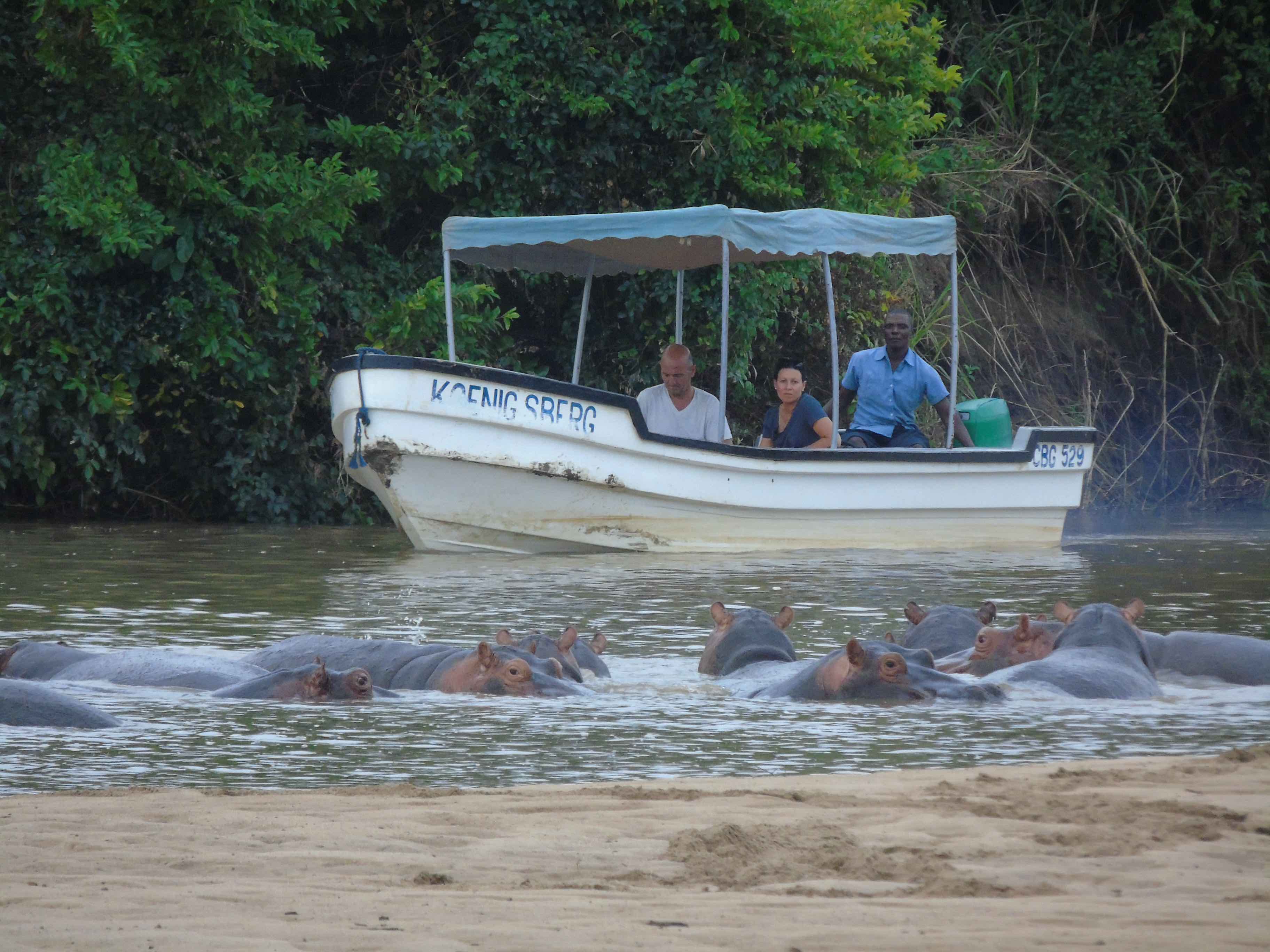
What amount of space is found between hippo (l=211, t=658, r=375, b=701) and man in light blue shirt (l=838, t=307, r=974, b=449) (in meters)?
6.36

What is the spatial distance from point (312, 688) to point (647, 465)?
5.38 meters

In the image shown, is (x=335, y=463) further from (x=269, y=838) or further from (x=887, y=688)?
(x=269, y=838)

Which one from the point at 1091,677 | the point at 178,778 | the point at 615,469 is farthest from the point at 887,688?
the point at 615,469

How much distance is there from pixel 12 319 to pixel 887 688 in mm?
8337

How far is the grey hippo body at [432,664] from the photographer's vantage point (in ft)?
18.6

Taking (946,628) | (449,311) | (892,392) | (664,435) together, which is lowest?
(946,628)

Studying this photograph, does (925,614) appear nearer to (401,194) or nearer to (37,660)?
(37,660)

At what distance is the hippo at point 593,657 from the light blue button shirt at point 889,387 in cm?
572

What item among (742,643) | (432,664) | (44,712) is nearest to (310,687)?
(432,664)

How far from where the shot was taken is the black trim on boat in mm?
10266

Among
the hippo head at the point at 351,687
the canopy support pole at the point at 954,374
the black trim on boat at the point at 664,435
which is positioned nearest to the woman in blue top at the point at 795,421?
the black trim on boat at the point at 664,435

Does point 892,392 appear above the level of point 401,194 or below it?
below

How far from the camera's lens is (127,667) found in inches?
229

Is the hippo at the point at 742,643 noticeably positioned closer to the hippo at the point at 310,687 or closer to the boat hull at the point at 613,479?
the hippo at the point at 310,687
